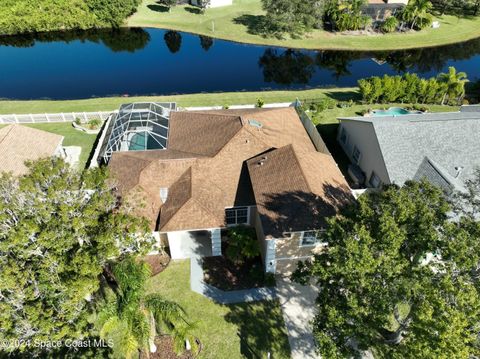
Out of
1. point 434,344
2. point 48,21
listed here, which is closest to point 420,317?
point 434,344

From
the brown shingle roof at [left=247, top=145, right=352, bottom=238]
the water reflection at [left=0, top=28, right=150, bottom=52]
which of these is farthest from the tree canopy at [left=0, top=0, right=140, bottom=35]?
the brown shingle roof at [left=247, top=145, right=352, bottom=238]

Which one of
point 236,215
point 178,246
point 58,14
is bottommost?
point 178,246

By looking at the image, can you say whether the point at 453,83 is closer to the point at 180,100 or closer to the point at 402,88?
the point at 402,88

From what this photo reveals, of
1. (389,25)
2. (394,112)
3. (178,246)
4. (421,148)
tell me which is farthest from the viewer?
(389,25)

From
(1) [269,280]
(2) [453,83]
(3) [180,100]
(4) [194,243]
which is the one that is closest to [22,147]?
(4) [194,243]

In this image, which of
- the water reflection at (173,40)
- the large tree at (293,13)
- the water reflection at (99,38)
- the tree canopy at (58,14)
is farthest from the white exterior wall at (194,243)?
the tree canopy at (58,14)

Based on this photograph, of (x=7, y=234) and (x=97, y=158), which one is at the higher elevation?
(x=7, y=234)

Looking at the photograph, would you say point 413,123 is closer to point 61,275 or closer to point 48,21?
point 61,275
